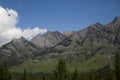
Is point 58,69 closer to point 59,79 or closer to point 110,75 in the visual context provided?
point 59,79

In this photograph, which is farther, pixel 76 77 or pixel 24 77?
pixel 24 77

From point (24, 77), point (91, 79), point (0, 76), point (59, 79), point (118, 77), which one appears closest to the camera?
point (59, 79)

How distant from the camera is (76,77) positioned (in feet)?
311

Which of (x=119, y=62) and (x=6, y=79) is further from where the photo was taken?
(x=119, y=62)

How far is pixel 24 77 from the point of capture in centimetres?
10694

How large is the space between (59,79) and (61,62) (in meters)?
4.51

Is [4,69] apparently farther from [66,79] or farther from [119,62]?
[119,62]

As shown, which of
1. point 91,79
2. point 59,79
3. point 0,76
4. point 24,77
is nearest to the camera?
point 59,79

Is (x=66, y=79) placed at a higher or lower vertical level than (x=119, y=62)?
lower

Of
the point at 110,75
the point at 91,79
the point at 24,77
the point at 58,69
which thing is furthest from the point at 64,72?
the point at 91,79

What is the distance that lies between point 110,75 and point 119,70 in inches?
290

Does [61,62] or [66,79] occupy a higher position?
[61,62]

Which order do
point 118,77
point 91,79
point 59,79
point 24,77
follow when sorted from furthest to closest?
point 91,79 < point 24,77 < point 118,77 < point 59,79

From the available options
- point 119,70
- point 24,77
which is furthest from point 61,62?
point 24,77
